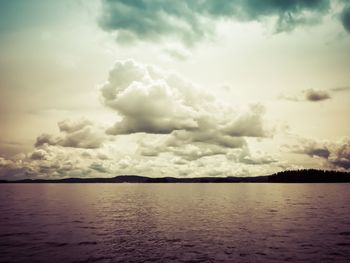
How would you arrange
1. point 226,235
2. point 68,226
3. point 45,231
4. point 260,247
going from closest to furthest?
point 260,247 < point 226,235 < point 45,231 < point 68,226

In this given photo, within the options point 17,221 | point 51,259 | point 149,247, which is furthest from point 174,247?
point 17,221

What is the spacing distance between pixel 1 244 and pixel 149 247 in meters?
16.8

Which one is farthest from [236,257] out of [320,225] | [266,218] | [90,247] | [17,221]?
[17,221]

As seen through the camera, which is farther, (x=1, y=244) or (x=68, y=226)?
(x=68, y=226)

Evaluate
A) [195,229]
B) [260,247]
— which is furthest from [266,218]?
[260,247]

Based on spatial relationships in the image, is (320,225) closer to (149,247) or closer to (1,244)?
(149,247)

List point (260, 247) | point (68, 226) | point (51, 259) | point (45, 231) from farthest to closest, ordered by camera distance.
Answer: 1. point (68, 226)
2. point (45, 231)
3. point (260, 247)
4. point (51, 259)

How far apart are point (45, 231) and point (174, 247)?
20.6 metres

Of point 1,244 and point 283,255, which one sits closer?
point 283,255

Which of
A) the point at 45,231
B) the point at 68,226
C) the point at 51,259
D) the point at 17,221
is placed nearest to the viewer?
the point at 51,259

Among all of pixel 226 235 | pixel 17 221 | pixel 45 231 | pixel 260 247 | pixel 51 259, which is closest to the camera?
pixel 51 259

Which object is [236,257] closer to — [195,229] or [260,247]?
[260,247]

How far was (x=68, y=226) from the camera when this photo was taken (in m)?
46.7

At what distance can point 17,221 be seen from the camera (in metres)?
53.0
